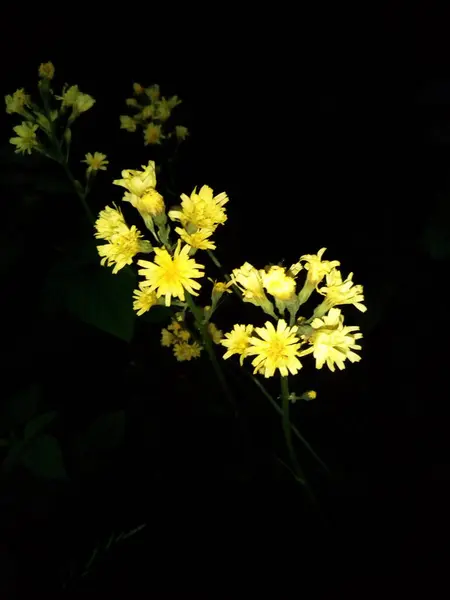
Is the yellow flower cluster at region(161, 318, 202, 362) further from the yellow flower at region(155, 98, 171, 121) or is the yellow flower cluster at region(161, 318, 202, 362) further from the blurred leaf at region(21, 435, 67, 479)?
the yellow flower at region(155, 98, 171, 121)

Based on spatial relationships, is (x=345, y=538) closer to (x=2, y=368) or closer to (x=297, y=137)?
(x=2, y=368)

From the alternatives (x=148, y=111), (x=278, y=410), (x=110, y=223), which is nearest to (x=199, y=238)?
(x=110, y=223)

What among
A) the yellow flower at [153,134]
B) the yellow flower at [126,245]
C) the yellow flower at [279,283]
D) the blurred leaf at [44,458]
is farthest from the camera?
the yellow flower at [153,134]

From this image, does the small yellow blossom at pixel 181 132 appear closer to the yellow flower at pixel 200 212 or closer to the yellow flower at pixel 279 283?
the yellow flower at pixel 200 212

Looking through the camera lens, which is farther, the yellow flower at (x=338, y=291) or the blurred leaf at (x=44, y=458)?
the blurred leaf at (x=44, y=458)

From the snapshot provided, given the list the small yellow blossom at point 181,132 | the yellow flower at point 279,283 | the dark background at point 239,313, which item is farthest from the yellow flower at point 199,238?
the small yellow blossom at point 181,132

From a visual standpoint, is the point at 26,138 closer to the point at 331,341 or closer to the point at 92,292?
the point at 92,292

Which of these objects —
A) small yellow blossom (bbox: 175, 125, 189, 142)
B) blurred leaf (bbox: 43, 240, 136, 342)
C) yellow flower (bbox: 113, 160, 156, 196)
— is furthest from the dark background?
yellow flower (bbox: 113, 160, 156, 196)
